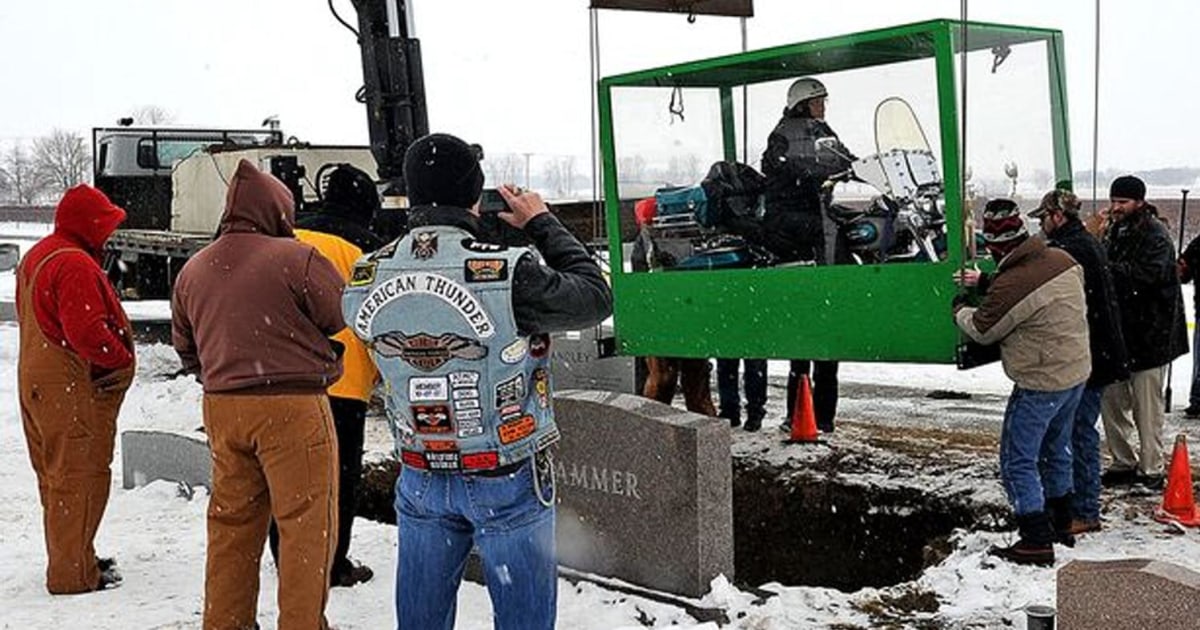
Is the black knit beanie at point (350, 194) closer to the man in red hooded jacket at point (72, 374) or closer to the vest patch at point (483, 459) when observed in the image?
the man in red hooded jacket at point (72, 374)

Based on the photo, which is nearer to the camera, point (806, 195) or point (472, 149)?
point (472, 149)

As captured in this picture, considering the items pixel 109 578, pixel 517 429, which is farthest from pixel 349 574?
pixel 517 429

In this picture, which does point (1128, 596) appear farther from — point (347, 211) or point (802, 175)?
point (802, 175)

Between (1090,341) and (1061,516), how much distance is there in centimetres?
100

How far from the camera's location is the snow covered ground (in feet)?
18.1

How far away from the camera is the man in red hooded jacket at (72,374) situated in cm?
570

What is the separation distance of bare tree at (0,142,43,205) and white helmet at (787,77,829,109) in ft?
341

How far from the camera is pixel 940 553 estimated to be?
6.88 meters

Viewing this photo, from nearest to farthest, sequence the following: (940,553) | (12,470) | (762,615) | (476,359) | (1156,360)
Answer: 1. (476,359)
2. (762,615)
3. (940,553)
4. (1156,360)
5. (12,470)

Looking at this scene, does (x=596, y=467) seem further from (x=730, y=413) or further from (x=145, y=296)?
(x=145, y=296)

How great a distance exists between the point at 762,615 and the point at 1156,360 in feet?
12.1

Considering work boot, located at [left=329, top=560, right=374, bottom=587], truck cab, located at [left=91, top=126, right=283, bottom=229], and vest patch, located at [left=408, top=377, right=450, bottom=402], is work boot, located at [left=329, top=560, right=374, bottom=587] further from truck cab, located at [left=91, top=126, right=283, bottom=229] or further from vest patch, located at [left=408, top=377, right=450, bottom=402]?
truck cab, located at [left=91, top=126, right=283, bottom=229]

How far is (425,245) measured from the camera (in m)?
3.72

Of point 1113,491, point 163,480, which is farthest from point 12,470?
point 1113,491
